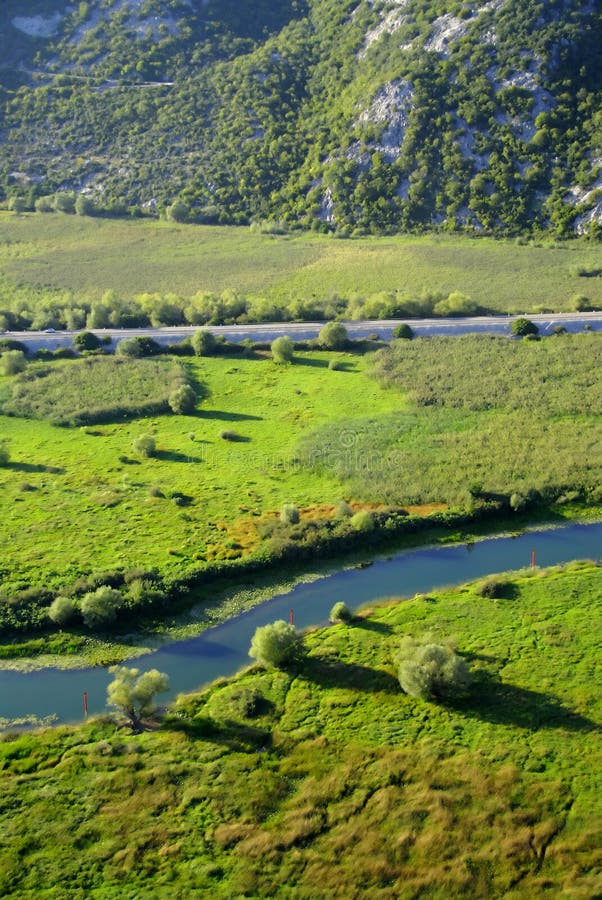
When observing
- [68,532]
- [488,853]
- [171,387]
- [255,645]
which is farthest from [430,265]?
[488,853]

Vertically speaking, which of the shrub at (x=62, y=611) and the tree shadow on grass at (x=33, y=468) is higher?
the tree shadow on grass at (x=33, y=468)

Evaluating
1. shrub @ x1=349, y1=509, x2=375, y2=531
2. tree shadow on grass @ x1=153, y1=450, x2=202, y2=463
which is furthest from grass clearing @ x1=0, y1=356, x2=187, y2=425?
shrub @ x1=349, y1=509, x2=375, y2=531

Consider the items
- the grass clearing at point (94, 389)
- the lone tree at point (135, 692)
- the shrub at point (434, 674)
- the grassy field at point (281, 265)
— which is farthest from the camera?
the grassy field at point (281, 265)

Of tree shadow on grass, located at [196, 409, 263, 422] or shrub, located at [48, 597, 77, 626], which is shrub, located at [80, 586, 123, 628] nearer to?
shrub, located at [48, 597, 77, 626]

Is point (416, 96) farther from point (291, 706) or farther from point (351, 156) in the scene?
point (291, 706)

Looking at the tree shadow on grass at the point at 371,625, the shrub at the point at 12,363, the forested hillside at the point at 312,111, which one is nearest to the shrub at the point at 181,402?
the shrub at the point at 12,363

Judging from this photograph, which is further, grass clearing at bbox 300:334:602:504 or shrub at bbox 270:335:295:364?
shrub at bbox 270:335:295:364

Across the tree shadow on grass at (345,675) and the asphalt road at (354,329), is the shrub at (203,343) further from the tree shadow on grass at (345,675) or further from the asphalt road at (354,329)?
the tree shadow on grass at (345,675)
